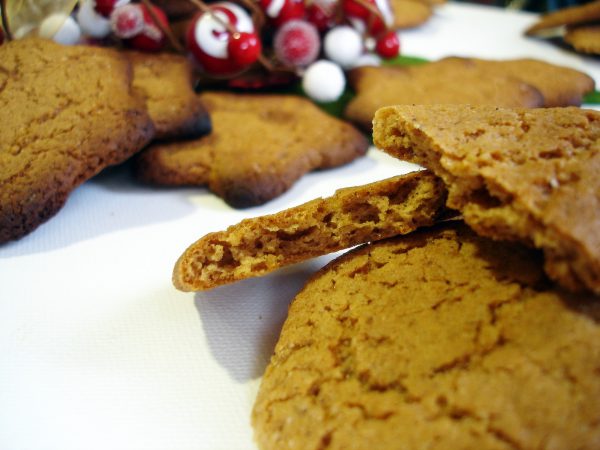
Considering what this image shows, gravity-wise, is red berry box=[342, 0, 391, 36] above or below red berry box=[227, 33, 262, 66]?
above

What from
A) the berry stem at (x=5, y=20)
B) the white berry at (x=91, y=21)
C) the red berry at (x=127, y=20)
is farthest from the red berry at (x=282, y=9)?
the berry stem at (x=5, y=20)

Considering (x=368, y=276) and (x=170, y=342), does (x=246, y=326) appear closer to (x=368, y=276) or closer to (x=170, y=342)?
(x=170, y=342)

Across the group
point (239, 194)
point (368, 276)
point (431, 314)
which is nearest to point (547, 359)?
point (431, 314)

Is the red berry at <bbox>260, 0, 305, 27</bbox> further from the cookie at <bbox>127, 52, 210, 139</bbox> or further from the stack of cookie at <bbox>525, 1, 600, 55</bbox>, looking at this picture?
the stack of cookie at <bbox>525, 1, 600, 55</bbox>

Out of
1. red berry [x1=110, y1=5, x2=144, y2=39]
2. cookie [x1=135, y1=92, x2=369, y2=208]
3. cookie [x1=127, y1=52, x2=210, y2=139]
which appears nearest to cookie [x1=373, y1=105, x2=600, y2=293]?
cookie [x1=135, y1=92, x2=369, y2=208]

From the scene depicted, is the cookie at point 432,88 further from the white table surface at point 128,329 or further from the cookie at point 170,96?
the cookie at point 170,96
